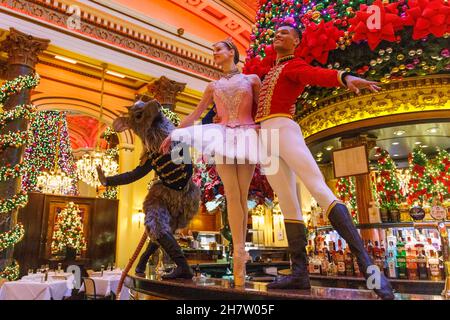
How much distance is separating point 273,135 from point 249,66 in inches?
67.4

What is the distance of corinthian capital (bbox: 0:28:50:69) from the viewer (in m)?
6.43

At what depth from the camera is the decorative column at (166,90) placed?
8.60 metres

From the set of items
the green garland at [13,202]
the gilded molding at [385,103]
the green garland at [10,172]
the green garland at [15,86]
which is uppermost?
the green garland at [15,86]

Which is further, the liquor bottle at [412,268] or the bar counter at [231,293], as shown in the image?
the liquor bottle at [412,268]

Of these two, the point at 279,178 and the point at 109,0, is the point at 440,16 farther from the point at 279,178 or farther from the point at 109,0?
the point at 109,0

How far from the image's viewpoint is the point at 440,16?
7.54 feet

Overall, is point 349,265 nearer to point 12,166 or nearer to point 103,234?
point 12,166

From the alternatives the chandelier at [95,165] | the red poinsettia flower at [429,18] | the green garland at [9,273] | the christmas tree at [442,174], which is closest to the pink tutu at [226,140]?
the red poinsettia flower at [429,18]

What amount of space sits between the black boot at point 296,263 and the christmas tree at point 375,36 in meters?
1.55

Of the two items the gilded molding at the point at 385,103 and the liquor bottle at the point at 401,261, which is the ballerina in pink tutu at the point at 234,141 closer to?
the liquor bottle at the point at 401,261

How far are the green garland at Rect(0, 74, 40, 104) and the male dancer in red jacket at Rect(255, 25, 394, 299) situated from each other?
5.05m

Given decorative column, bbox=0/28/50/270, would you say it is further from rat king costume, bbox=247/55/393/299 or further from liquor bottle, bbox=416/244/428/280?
liquor bottle, bbox=416/244/428/280

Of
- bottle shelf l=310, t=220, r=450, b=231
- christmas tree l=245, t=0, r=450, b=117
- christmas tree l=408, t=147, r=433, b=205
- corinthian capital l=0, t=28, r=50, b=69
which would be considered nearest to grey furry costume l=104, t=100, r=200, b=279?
christmas tree l=245, t=0, r=450, b=117

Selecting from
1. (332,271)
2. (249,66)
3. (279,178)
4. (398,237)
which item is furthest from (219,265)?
(279,178)
